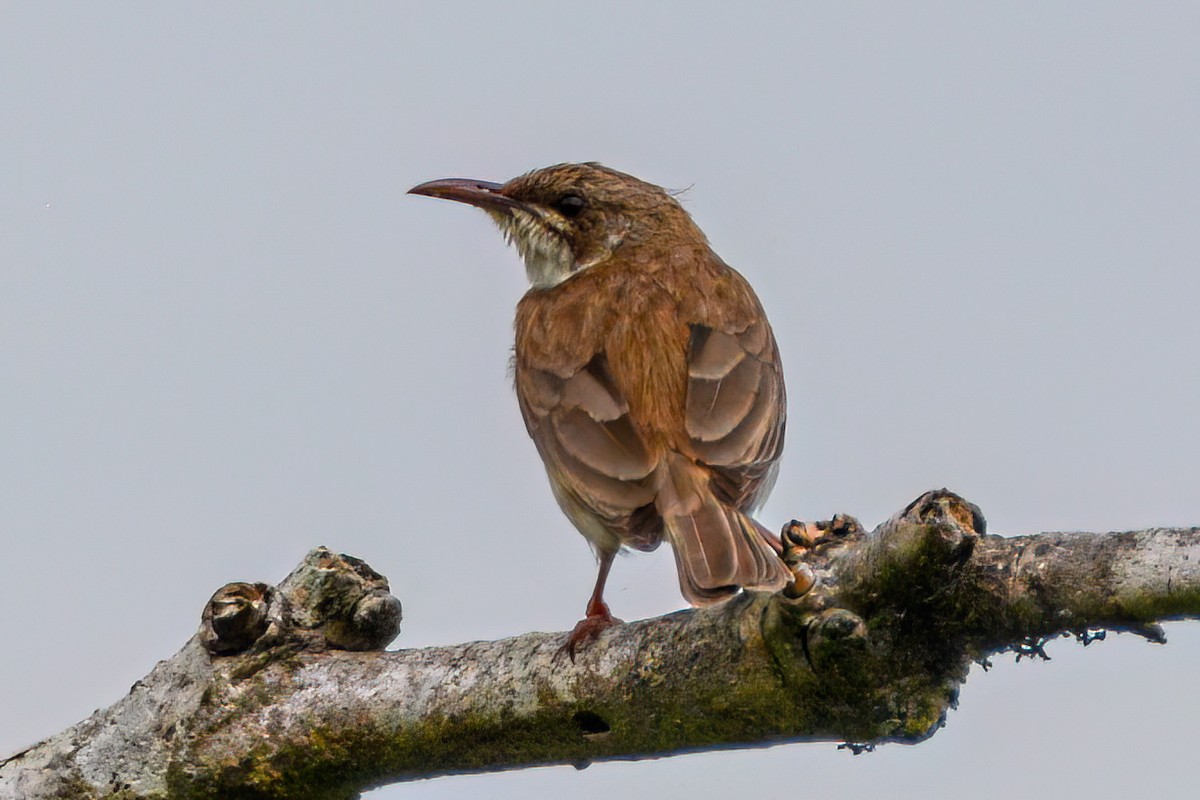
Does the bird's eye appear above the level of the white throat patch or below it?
above

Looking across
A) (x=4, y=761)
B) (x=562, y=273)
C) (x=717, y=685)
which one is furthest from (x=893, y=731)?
(x=562, y=273)

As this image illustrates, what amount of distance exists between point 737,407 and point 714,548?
45.5 inches

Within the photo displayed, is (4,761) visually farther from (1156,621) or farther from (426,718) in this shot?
(1156,621)

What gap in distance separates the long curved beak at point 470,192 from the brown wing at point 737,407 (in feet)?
5.50

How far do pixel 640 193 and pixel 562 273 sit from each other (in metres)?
0.65

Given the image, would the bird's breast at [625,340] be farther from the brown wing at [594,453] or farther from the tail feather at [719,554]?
the tail feather at [719,554]

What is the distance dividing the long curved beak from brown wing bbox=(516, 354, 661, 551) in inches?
55.2

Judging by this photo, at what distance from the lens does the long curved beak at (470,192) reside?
753 centimetres

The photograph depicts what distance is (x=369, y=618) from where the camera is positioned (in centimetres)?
511

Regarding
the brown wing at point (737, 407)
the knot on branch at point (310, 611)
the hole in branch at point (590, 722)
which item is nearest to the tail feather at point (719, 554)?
the brown wing at point (737, 407)

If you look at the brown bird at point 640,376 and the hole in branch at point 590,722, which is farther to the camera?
the brown bird at point 640,376

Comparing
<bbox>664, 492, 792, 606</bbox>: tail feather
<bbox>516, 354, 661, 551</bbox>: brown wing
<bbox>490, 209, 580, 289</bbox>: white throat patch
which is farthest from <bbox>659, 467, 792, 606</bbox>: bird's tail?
<bbox>490, 209, 580, 289</bbox>: white throat patch

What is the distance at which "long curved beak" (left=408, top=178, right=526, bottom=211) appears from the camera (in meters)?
7.53

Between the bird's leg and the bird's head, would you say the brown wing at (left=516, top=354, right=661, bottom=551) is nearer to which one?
the bird's leg
